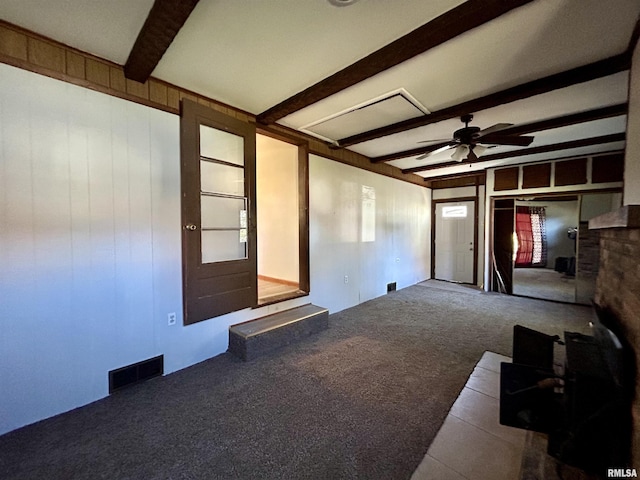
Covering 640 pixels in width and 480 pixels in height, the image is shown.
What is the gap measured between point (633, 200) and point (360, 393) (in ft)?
7.80

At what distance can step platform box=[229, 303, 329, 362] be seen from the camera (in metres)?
2.73

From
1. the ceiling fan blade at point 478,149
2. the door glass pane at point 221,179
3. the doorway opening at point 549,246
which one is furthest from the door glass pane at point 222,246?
the doorway opening at point 549,246

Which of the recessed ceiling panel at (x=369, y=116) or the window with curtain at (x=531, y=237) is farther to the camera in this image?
the window with curtain at (x=531, y=237)

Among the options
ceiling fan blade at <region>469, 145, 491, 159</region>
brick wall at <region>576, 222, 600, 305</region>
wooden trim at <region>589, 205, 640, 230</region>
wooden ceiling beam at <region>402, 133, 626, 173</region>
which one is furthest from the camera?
brick wall at <region>576, 222, 600, 305</region>

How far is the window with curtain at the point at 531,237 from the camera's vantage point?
6945mm

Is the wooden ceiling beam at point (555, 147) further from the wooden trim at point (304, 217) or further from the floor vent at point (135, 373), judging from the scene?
Answer: the floor vent at point (135, 373)

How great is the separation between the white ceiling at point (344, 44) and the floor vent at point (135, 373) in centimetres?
253

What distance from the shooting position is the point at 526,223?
22.9ft

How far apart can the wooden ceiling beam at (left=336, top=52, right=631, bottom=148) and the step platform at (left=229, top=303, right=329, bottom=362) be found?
263 cm

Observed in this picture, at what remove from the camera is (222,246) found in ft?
9.27

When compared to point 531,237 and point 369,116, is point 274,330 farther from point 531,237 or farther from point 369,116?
point 531,237

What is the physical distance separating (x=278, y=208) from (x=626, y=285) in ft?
12.3

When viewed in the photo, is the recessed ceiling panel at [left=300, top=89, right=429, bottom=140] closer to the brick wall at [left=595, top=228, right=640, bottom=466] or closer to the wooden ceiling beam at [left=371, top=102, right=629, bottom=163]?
the wooden ceiling beam at [left=371, top=102, right=629, bottom=163]

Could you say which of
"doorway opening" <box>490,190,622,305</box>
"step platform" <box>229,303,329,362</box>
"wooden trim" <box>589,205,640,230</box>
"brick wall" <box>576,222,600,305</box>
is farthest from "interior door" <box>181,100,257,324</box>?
"brick wall" <box>576,222,600,305</box>
